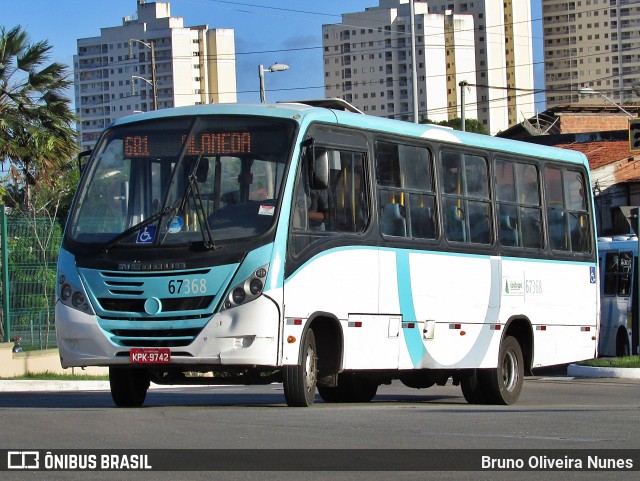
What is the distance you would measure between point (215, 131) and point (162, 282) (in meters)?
1.75

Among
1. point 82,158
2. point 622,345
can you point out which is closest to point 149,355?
point 82,158

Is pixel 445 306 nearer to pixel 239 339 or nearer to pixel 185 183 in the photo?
pixel 239 339

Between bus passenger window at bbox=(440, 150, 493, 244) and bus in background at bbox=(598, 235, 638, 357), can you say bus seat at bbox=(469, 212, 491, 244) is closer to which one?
bus passenger window at bbox=(440, 150, 493, 244)

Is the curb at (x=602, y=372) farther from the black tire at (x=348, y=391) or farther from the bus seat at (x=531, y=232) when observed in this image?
the black tire at (x=348, y=391)

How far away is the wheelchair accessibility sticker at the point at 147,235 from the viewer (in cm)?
1312

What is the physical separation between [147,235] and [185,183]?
2.14ft

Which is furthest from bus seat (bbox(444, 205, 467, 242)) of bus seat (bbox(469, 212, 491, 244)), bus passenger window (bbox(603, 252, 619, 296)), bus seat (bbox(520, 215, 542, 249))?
bus passenger window (bbox(603, 252, 619, 296))

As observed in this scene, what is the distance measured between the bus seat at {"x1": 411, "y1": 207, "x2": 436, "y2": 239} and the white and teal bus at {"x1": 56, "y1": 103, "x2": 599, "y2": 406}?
0.02m

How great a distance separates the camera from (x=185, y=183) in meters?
13.3

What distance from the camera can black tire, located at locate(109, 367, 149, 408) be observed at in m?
14.2

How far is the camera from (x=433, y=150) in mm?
15984

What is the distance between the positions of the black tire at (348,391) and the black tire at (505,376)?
1543 mm
